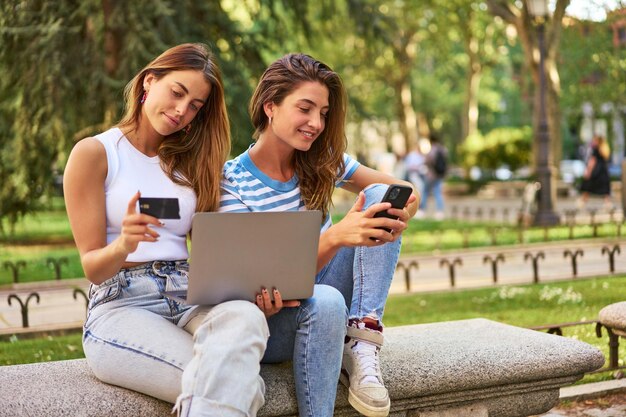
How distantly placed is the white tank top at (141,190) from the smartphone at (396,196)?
725 millimetres

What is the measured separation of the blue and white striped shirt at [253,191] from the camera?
3.67 m

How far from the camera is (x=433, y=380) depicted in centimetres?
364

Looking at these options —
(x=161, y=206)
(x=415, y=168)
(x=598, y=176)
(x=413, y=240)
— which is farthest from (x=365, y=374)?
(x=415, y=168)

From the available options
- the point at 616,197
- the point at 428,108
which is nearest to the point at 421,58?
the point at 428,108

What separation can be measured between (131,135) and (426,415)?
1.58 metres

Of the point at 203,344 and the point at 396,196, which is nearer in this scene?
the point at 203,344

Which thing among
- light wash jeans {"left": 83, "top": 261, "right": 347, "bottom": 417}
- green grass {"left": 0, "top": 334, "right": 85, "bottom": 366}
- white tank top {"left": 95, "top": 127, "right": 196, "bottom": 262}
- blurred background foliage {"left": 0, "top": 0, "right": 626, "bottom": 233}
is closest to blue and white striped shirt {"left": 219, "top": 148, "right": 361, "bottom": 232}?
white tank top {"left": 95, "top": 127, "right": 196, "bottom": 262}

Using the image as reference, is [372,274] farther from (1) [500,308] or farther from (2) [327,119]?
(1) [500,308]

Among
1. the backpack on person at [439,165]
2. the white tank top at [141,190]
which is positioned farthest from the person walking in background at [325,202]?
the backpack on person at [439,165]

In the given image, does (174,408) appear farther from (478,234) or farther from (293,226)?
(478,234)

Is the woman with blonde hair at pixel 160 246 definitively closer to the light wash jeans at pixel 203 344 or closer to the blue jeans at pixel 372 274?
the light wash jeans at pixel 203 344

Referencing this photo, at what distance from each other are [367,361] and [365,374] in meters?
0.05

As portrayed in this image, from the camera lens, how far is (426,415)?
3768mm

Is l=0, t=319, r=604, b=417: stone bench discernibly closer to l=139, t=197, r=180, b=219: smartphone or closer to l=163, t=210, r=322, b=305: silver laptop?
l=163, t=210, r=322, b=305: silver laptop
